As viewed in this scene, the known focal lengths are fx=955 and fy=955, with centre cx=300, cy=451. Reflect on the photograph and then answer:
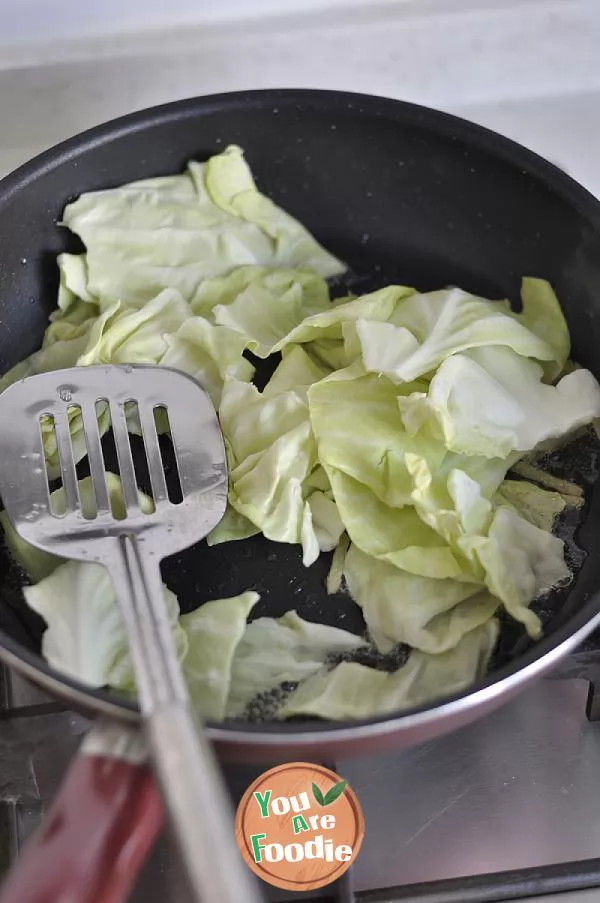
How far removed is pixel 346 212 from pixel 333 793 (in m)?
0.64

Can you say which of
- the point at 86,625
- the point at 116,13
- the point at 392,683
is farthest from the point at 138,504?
the point at 116,13

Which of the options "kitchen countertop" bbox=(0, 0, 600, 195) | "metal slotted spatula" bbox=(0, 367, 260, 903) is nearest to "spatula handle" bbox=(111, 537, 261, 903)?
"metal slotted spatula" bbox=(0, 367, 260, 903)

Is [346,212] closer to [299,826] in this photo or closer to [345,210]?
[345,210]

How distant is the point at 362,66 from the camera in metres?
1.17

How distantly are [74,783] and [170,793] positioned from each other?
0.25 ft

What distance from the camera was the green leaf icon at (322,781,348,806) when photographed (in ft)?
2.54

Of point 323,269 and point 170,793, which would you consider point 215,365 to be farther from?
point 170,793

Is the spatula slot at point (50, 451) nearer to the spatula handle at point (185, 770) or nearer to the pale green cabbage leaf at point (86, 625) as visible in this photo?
the pale green cabbage leaf at point (86, 625)

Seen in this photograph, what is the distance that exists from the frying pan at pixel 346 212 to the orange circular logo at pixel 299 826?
0.15 m

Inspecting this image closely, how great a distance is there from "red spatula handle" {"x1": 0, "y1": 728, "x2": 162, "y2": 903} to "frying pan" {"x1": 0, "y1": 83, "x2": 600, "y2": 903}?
245mm

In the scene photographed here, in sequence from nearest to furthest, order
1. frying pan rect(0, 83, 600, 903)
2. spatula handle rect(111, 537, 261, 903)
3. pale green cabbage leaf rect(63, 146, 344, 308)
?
spatula handle rect(111, 537, 261, 903)
frying pan rect(0, 83, 600, 903)
pale green cabbage leaf rect(63, 146, 344, 308)

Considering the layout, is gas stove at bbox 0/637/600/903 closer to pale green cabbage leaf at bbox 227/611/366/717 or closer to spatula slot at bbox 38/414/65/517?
pale green cabbage leaf at bbox 227/611/366/717

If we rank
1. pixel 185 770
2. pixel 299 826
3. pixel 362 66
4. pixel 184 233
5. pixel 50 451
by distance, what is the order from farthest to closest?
pixel 362 66 < pixel 184 233 < pixel 50 451 < pixel 299 826 < pixel 185 770

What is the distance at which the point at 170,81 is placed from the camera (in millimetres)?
1161
